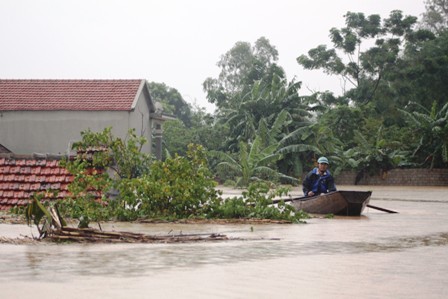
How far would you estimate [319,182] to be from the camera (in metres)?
18.9

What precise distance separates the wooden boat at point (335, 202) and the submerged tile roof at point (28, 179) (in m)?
5.44

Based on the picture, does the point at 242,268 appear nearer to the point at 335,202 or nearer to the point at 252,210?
the point at 252,210

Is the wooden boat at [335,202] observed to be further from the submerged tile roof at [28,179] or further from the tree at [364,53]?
the tree at [364,53]

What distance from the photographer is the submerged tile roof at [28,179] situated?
60.3 feet

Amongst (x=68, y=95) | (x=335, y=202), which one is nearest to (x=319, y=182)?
(x=335, y=202)

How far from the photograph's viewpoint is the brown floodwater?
256 inches

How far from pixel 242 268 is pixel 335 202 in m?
10.3

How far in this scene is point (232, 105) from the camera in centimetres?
5306

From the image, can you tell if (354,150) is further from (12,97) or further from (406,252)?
(406,252)

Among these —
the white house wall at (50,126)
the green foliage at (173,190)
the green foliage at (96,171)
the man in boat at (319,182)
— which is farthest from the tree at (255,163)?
the green foliage at (173,190)

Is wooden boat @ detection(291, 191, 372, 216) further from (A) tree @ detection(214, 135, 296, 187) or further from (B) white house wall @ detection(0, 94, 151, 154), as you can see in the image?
(A) tree @ detection(214, 135, 296, 187)

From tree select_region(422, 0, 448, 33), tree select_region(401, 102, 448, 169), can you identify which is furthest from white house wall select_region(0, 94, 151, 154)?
tree select_region(422, 0, 448, 33)

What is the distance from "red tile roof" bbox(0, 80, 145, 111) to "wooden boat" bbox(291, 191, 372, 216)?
19388 millimetres

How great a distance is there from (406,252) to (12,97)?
31.0 meters
